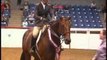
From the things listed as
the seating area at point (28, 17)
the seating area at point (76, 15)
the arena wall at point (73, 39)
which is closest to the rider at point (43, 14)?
the arena wall at point (73, 39)

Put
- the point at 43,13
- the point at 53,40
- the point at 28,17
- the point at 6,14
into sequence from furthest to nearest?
the point at 6,14 → the point at 28,17 → the point at 43,13 → the point at 53,40

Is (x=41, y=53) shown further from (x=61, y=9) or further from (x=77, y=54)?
(x=61, y=9)

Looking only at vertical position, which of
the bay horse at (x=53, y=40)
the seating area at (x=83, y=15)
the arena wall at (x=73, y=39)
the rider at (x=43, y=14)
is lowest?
the arena wall at (x=73, y=39)

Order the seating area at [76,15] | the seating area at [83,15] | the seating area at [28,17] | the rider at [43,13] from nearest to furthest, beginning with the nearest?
1. the rider at [43,13]
2. the seating area at [28,17]
3. the seating area at [76,15]
4. the seating area at [83,15]

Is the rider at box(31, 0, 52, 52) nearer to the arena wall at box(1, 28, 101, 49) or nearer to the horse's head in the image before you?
the horse's head

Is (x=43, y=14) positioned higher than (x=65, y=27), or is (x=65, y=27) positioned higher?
(x=43, y=14)

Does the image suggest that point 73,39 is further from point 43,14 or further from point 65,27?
point 65,27

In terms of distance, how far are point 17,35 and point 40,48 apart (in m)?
9.18

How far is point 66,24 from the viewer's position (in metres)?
8.81

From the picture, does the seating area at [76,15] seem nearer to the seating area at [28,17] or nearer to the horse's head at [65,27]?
the seating area at [28,17]

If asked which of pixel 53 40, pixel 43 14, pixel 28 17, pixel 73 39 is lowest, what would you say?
pixel 73 39

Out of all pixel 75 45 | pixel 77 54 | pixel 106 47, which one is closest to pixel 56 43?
pixel 106 47

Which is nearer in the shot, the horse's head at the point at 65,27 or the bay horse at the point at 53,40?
the horse's head at the point at 65,27

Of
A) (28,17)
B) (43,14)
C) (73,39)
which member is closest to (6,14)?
(28,17)
